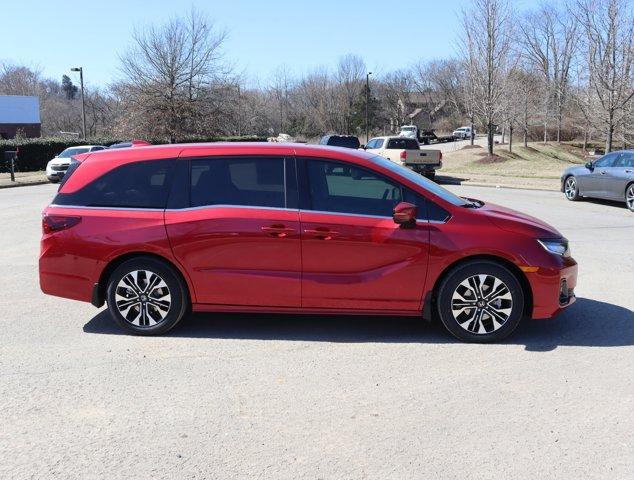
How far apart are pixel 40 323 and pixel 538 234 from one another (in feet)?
15.6

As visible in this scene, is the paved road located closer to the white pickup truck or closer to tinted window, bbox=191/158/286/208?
tinted window, bbox=191/158/286/208

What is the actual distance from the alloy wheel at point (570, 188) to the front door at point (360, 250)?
13664mm

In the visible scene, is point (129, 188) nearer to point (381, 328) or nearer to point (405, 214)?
point (405, 214)

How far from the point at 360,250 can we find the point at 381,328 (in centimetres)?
94

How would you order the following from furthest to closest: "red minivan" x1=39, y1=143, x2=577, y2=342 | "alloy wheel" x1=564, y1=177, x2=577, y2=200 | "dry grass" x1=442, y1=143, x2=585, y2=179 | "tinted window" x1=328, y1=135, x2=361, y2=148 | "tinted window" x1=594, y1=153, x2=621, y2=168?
"tinted window" x1=328, y1=135, x2=361, y2=148, "dry grass" x1=442, y1=143, x2=585, y2=179, "alloy wheel" x1=564, y1=177, x2=577, y2=200, "tinted window" x1=594, y1=153, x2=621, y2=168, "red minivan" x1=39, y1=143, x2=577, y2=342

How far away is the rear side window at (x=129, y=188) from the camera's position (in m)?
5.43

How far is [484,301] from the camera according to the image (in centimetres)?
514

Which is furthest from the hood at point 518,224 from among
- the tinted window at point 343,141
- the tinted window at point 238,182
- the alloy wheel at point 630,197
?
the tinted window at point 343,141

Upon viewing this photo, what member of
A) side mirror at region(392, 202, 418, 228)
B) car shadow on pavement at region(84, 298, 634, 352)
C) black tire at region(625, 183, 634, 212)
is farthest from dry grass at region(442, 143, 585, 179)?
side mirror at region(392, 202, 418, 228)

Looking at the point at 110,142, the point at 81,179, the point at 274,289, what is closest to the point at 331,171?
the point at 274,289

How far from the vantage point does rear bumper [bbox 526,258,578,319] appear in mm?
5121

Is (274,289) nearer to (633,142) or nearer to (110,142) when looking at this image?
(633,142)

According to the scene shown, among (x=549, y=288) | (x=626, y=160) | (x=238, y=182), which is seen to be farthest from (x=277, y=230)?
(x=626, y=160)

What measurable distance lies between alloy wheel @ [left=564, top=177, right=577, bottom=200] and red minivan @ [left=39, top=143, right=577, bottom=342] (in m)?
13.0
